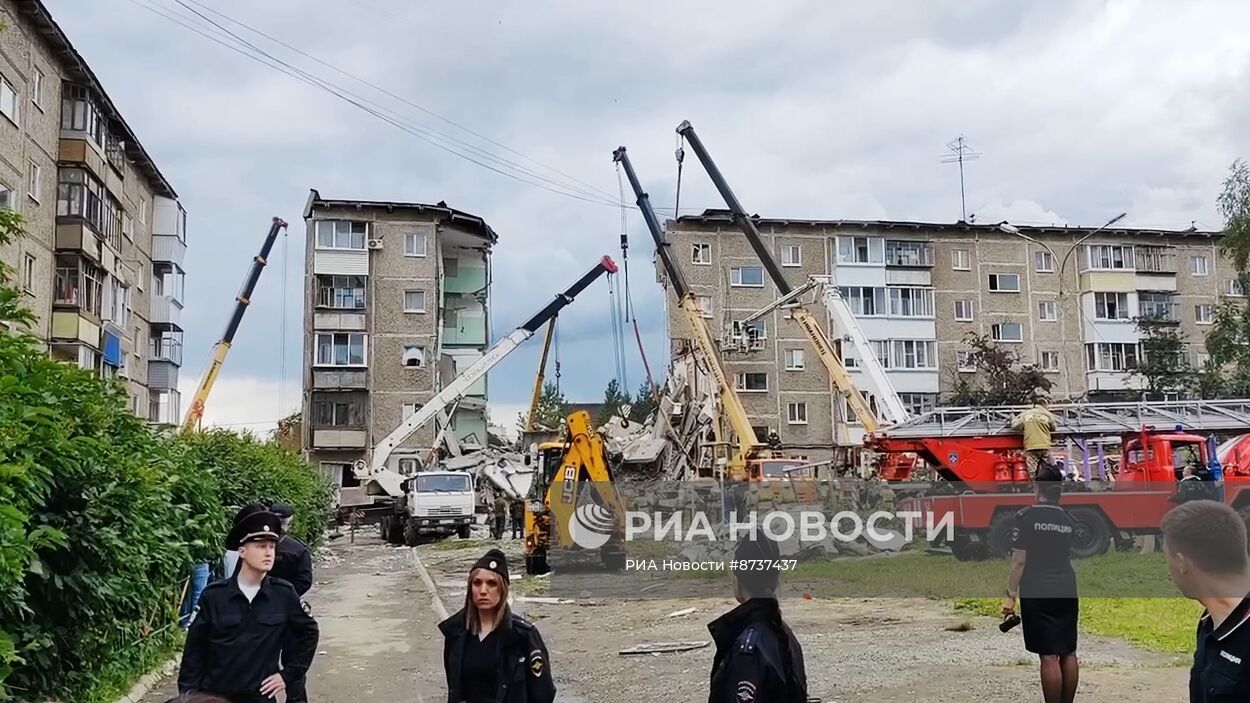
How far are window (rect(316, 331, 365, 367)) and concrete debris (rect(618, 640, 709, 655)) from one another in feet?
123

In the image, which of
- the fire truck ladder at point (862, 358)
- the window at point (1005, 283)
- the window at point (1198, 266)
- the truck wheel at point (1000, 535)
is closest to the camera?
the truck wheel at point (1000, 535)

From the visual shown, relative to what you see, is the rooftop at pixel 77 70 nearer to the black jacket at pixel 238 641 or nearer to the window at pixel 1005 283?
the black jacket at pixel 238 641

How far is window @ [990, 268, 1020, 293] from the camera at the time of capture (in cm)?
4850

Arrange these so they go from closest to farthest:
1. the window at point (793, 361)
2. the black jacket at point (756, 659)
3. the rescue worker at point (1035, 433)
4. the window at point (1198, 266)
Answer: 1. the black jacket at point (756, 659)
2. the rescue worker at point (1035, 433)
3. the window at point (793, 361)
4. the window at point (1198, 266)

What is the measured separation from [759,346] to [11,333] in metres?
39.9

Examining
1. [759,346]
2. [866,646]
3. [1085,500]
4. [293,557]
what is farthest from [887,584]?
[759,346]

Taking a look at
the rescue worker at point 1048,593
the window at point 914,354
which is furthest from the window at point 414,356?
the rescue worker at point 1048,593

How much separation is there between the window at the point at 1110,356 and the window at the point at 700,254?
1828 cm

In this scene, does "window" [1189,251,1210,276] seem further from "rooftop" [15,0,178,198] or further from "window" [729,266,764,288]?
"rooftop" [15,0,178,198]

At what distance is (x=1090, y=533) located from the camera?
1777 centimetres

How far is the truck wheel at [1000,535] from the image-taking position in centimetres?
1628

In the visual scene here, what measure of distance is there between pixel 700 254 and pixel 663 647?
115ft

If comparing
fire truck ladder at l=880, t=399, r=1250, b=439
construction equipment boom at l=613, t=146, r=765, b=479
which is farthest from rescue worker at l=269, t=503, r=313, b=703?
construction equipment boom at l=613, t=146, r=765, b=479

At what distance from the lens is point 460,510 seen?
Result: 30.5 meters
